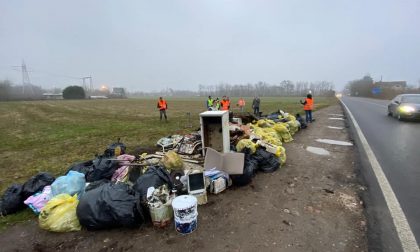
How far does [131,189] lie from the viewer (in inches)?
153

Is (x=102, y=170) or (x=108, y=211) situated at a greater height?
(x=102, y=170)

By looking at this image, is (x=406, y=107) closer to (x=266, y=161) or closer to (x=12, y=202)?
(x=266, y=161)

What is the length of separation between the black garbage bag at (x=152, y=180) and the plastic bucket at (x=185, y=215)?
29.0 inches

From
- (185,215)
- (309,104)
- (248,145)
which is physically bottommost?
(185,215)

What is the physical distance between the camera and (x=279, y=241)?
2.99m

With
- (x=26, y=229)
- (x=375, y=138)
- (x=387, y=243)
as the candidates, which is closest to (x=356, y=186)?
(x=387, y=243)

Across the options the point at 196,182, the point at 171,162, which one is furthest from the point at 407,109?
the point at 196,182

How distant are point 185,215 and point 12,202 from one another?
3136 millimetres

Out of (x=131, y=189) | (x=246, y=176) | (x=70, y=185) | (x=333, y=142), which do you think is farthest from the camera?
(x=333, y=142)

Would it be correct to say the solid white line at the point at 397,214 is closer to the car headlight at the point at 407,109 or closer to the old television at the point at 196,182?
the old television at the point at 196,182

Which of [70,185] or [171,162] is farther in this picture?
[171,162]

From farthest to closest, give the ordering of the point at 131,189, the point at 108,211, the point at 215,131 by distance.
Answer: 1. the point at 215,131
2. the point at 131,189
3. the point at 108,211

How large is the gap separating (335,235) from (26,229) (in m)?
4.42

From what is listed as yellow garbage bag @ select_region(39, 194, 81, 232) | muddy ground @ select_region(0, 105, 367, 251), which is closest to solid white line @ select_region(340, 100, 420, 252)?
muddy ground @ select_region(0, 105, 367, 251)
